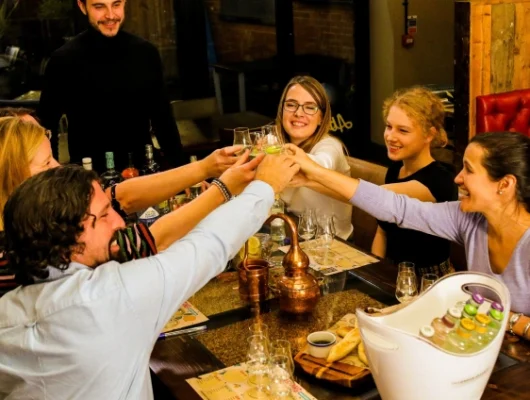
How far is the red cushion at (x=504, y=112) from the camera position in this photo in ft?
16.2

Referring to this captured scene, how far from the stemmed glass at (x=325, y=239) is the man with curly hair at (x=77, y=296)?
113cm

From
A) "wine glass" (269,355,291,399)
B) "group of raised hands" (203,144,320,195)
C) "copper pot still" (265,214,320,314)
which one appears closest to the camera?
"wine glass" (269,355,291,399)

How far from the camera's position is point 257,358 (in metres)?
1.85

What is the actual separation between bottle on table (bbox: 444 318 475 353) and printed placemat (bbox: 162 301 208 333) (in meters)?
0.91

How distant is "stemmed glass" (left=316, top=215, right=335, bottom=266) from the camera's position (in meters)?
2.65

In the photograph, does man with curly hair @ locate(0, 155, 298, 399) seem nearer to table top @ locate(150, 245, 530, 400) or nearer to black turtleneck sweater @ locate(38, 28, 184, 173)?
table top @ locate(150, 245, 530, 400)

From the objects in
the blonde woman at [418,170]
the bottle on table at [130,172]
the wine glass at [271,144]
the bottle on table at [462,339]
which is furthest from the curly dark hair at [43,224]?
the bottle on table at [130,172]

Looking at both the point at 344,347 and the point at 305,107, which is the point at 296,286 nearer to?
the point at 344,347

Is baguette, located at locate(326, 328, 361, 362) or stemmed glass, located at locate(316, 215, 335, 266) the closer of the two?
baguette, located at locate(326, 328, 361, 362)

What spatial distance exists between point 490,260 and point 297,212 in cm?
111

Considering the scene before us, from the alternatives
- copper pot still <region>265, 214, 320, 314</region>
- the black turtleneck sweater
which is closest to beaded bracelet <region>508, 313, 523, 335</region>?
copper pot still <region>265, 214, 320, 314</region>

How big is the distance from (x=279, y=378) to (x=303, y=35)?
17.4ft

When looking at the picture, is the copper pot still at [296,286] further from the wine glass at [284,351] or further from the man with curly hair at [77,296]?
Answer: the man with curly hair at [77,296]

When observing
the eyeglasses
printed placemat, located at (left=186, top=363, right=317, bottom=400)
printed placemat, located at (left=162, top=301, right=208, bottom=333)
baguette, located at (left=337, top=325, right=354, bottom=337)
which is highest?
the eyeglasses
